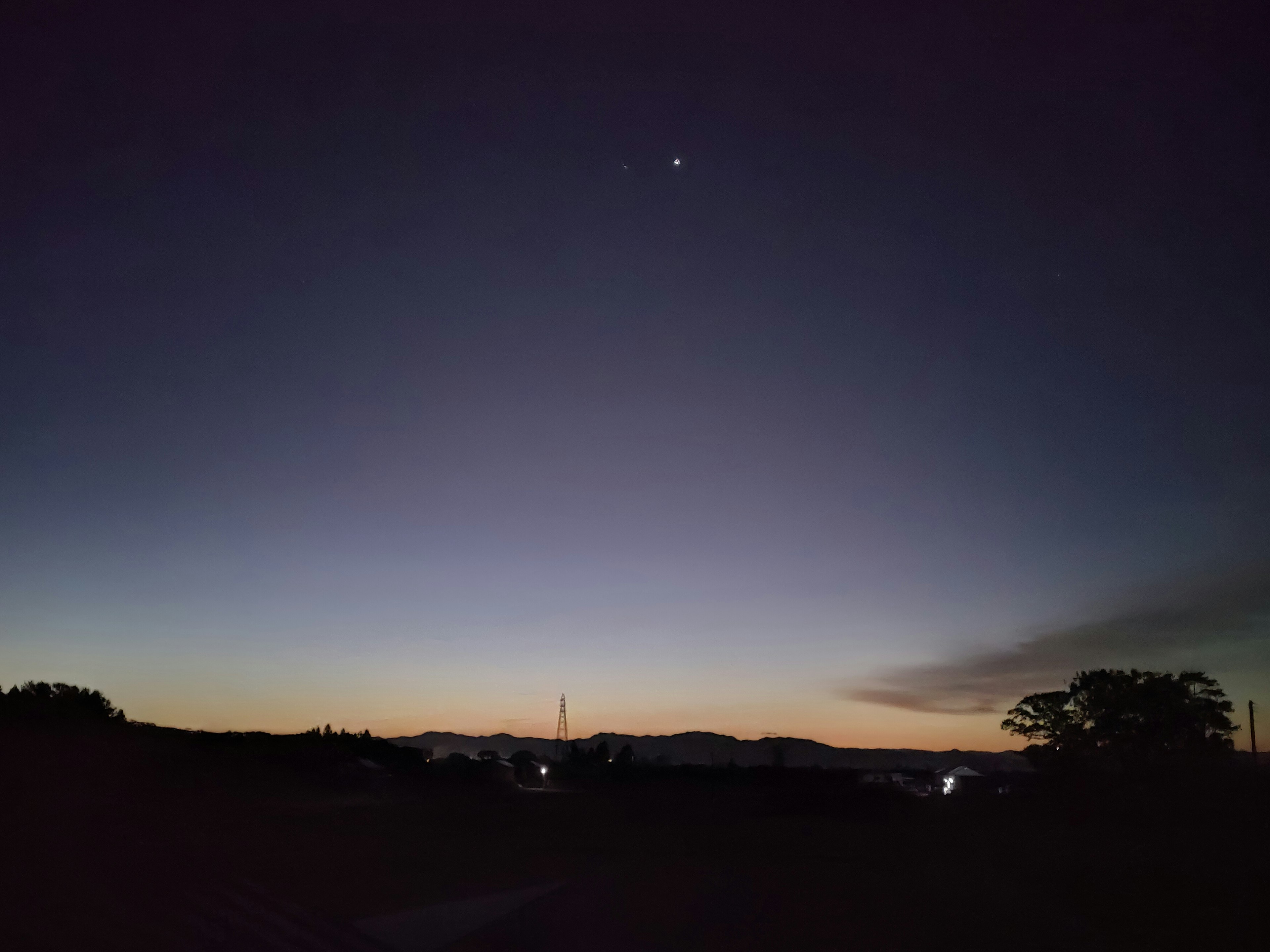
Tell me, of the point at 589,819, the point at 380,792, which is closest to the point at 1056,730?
the point at 589,819

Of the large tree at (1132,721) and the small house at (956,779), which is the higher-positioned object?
the large tree at (1132,721)

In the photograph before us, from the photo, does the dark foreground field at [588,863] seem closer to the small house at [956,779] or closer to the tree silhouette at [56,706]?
the tree silhouette at [56,706]

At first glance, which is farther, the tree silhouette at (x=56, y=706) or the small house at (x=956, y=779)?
the small house at (x=956, y=779)

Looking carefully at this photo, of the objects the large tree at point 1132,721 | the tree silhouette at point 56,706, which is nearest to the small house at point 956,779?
the large tree at point 1132,721

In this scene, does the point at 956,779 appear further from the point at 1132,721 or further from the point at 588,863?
the point at 588,863

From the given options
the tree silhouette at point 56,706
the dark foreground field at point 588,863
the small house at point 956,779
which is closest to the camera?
the dark foreground field at point 588,863

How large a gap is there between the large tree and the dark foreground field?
3.72 meters

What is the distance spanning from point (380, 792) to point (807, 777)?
47.0m

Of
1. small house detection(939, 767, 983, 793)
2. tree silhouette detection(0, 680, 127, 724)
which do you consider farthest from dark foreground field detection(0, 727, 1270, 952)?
small house detection(939, 767, 983, 793)

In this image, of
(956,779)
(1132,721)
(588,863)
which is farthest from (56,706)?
(956,779)

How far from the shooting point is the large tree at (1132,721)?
47.6m

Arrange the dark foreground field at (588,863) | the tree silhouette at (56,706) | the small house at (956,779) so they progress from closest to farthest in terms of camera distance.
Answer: the dark foreground field at (588,863)
the tree silhouette at (56,706)
the small house at (956,779)

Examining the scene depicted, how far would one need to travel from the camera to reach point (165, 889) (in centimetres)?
730

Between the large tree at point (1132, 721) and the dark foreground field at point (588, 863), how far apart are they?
3718 mm
